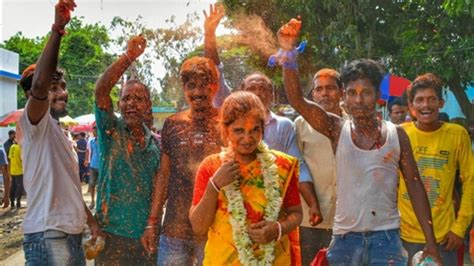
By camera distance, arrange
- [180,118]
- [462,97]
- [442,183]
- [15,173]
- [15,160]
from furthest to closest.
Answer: [15,160] → [15,173] → [462,97] → [442,183] → [180,118]

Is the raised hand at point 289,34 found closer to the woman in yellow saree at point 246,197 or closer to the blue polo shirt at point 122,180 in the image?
the woman in yellow saree at point 246,197

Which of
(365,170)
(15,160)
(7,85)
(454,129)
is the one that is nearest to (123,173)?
(365,170)

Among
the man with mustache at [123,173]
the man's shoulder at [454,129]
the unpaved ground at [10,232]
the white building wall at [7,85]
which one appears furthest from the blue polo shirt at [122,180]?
the white building wall at [7,85]

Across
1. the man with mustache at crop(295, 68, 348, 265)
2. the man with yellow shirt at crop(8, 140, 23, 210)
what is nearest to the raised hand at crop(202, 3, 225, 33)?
the man with mustache at crop(295, 68, 348, 265)

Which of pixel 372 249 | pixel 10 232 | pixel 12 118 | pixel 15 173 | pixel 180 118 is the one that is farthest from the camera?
pixel 15 173

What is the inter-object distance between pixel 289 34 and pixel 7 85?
2236cm

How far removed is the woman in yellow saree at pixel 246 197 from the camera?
3373mm

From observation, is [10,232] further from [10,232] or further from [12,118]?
[12,118]

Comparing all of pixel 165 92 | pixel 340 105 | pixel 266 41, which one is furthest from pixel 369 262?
pixel 266 41

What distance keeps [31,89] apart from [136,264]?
1463 millimetres

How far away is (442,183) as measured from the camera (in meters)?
4.56

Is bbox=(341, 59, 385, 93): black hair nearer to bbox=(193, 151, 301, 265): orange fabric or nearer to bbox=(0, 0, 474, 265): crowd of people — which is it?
bbox=(0, 0, 474, 265): crowd of people

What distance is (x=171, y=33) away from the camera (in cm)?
923

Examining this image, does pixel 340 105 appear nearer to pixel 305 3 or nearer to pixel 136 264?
pixel 136 264
